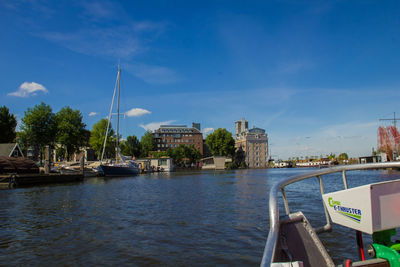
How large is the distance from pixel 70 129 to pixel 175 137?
8955 centimetres

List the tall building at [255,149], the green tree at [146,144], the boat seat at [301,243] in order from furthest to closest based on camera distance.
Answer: the tall building at [255,149] < the green tree at [146,144] < the boat seat at [301,243]

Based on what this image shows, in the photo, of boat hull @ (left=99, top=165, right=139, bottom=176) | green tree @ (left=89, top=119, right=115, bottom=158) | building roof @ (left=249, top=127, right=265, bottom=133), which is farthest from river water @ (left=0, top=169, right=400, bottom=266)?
building roof @ (left=249, top=127, right=265, bottom=133)

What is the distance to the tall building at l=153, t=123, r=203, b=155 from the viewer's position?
Result: 166 meters

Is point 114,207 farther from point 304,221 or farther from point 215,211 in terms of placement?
point 304,221

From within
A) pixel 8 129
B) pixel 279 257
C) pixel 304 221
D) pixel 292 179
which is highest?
pixel 8 129

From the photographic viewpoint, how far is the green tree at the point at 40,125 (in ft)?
229

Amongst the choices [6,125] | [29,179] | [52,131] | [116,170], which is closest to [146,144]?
A: [52,131]

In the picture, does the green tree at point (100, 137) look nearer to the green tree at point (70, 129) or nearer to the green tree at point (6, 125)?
the green tree at point (70, 129)

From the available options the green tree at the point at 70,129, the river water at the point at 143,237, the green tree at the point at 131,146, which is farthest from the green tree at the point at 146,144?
the river water at the point at 143,237

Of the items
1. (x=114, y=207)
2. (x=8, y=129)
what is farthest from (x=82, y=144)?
(x=114, y=207)

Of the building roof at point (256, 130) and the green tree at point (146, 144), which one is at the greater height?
the building roof at point (256, 130)

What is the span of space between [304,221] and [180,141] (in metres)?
164

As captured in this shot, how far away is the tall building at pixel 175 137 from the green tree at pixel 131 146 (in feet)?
83.6

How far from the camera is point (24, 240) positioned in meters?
9.13
